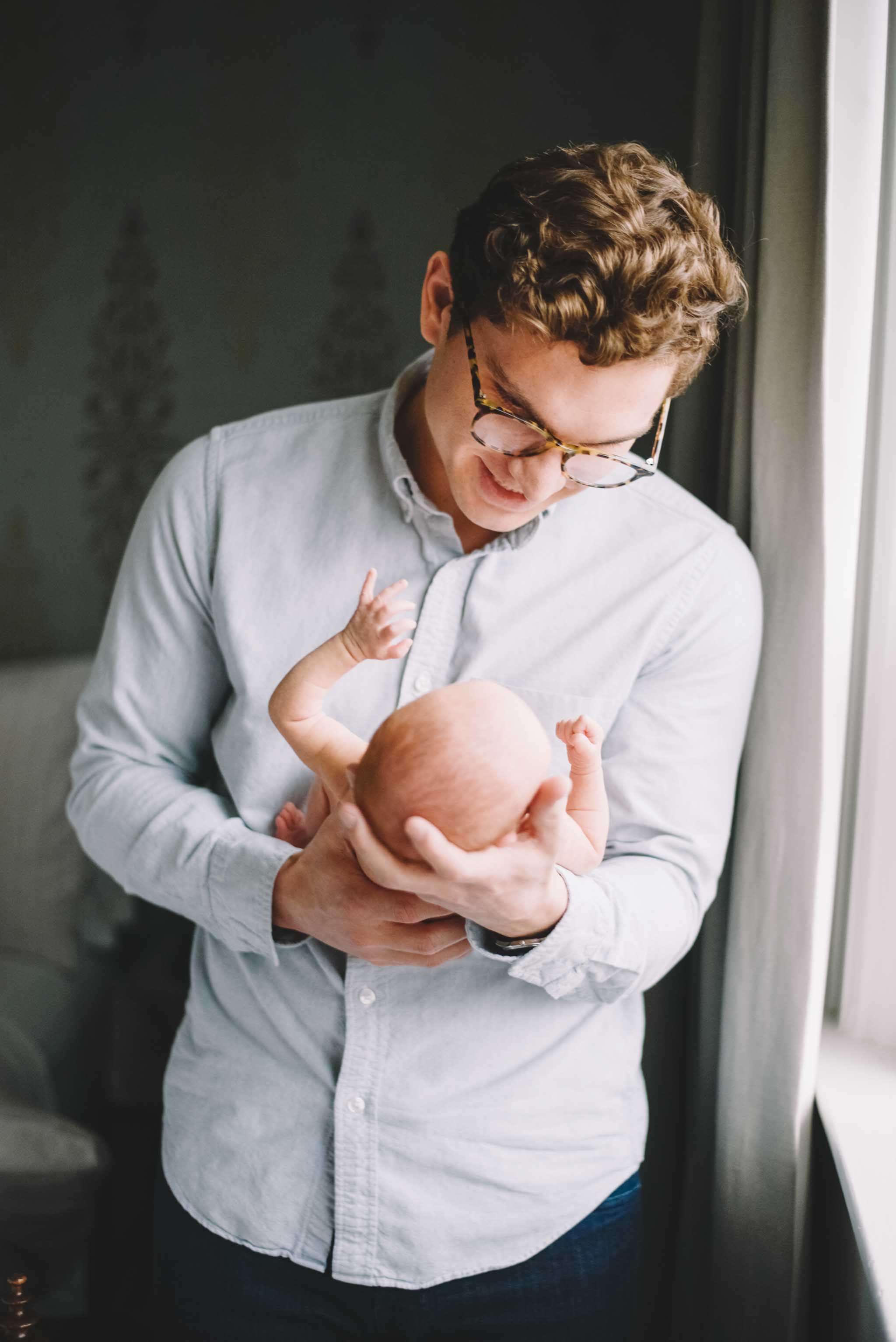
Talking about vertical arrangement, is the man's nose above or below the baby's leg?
above

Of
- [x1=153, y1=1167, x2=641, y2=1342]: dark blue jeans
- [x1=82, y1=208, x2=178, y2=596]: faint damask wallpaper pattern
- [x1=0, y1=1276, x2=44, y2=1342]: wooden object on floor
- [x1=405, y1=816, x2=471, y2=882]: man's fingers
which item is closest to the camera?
[x1=405, y1=816, x2=471, y2=882]: man's fingers

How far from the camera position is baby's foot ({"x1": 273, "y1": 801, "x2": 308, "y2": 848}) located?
1.24m

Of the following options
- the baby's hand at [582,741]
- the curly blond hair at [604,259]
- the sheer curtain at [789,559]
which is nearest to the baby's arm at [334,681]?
the baby's hand at [582,741]

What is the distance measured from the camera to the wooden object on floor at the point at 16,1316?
1692 mm

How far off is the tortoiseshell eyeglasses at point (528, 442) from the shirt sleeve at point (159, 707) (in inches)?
18.2

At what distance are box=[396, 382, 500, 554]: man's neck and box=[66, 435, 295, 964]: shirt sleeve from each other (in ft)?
0.90

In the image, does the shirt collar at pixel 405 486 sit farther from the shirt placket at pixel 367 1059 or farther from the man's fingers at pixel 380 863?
the man's fingers at pixel 380 863

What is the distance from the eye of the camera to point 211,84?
7.58 feet

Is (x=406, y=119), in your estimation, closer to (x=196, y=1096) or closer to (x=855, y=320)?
(x=855, y=320)

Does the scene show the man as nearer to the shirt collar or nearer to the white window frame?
the shirt collar

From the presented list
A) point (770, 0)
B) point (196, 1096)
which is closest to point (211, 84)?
point (770, 0)

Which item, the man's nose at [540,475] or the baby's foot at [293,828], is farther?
the baby's foot at [293,828]

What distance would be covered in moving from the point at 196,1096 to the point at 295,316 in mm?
1818

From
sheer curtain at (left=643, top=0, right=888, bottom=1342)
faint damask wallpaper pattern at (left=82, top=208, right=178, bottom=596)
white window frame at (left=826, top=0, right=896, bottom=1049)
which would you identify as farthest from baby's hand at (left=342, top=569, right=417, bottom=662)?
faint damask wallpaper pattern at (left=82, top=208, right=178, bottom=596)
